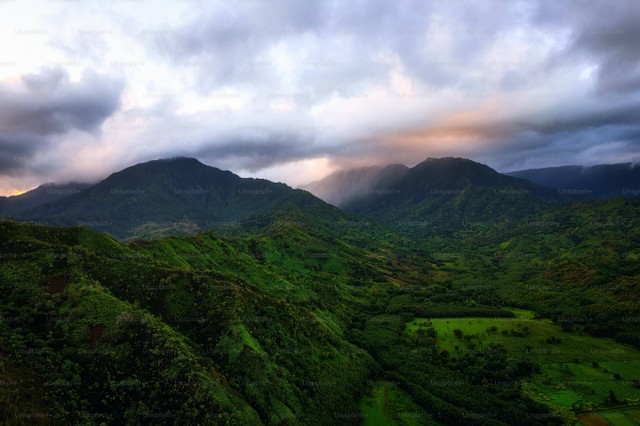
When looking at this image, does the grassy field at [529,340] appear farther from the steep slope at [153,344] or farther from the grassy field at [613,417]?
the steep slope at [153,344]

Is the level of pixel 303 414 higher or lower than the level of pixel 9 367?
lower

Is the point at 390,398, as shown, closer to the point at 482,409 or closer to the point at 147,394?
the point at 482,409

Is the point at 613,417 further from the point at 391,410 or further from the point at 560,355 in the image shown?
the point at 391,410

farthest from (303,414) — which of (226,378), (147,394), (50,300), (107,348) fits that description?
(50,300)

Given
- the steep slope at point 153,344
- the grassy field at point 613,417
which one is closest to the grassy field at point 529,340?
the grassy field at point 613,417

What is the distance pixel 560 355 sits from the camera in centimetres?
14862

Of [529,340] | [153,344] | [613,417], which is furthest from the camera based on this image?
[529,340]

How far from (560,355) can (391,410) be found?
82779 mm

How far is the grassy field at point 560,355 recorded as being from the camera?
118562 mm

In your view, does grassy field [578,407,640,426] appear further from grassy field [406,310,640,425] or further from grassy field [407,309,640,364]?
grassy field [407,309,640,364]

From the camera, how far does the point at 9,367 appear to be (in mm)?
64438

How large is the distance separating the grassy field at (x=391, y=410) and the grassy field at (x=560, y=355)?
4112cm

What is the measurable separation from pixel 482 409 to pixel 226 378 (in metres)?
81.7

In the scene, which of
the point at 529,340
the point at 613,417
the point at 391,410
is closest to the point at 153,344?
the point at 391,410
